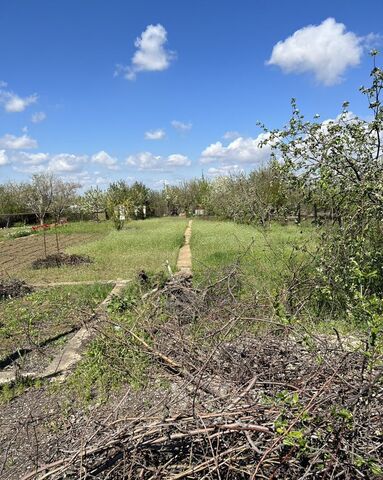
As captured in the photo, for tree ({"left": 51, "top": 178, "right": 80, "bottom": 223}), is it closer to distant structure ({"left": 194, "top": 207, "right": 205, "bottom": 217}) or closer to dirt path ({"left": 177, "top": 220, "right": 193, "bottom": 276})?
distant structure ({"left": 194, "top": 207, "right": 205, "bottom": 217})

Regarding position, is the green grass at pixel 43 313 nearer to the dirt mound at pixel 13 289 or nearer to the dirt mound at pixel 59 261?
the dirt mound at pixel 13 289

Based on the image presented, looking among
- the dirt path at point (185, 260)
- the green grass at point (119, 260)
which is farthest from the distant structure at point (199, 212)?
the dirt path at point (185, 260)

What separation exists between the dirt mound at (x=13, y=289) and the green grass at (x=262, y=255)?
3.77 metres

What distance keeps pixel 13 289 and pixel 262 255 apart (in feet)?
20.0

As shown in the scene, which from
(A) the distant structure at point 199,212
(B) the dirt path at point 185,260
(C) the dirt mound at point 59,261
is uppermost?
(A) the distant structure at point 199,212

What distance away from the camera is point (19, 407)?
160 inches

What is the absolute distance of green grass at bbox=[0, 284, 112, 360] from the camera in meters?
5.98

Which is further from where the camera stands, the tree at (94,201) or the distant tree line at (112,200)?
the tree at (94,201)

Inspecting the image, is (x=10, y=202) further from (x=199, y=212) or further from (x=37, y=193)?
(x=199, y=212)

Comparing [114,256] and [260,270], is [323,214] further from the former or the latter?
[114,256]

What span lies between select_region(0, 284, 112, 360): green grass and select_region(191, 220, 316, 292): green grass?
2.18m

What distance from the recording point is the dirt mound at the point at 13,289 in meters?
8.50

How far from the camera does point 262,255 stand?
10672mm

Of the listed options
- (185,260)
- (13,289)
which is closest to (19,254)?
(185,260)
